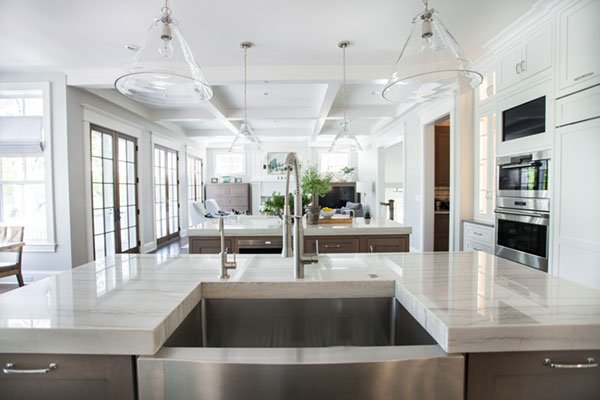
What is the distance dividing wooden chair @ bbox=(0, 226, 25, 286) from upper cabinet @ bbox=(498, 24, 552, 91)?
5.47 m

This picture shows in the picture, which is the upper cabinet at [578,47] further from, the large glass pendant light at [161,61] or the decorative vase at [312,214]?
the large glass pendant light at [161,61]

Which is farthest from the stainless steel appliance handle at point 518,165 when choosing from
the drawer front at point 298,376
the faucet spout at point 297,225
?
the drawer front at point 298,376

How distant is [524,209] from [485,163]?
0.97 metres

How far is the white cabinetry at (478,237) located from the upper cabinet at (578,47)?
4.87ft

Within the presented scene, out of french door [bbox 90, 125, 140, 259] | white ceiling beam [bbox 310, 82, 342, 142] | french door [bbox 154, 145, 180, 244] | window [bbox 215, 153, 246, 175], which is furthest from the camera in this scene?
window [bbox 215, 153, 246, 175]

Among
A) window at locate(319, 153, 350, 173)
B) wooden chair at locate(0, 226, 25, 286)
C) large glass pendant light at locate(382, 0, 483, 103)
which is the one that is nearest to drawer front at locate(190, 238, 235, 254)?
large glass pendant light at locate(382, 0, 483, 103)

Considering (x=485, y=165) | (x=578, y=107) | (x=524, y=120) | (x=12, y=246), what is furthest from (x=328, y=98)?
(x=12, y=246)

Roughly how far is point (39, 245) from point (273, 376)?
4573 mm

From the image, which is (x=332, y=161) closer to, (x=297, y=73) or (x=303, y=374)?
(x=297, y=73)

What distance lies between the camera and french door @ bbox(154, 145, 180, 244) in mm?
6480

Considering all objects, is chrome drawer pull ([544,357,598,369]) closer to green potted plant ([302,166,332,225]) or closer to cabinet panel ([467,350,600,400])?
cabinet panel ([467,350,600,400])

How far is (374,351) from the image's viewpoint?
80 centimetres

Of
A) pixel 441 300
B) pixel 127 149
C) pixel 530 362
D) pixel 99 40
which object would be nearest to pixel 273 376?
pixel 441 300

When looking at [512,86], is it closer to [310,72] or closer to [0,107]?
[310,72]
